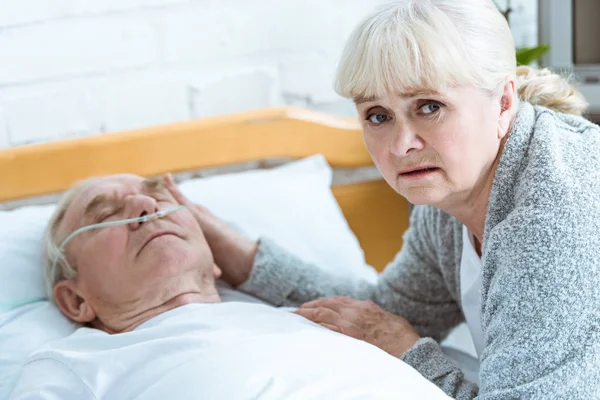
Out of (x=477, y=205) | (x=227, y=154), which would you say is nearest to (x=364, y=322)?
(x=477, y=205)

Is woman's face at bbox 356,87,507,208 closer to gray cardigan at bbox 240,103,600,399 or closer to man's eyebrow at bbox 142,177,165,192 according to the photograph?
gray cardigan at bbox 240,103,600,399

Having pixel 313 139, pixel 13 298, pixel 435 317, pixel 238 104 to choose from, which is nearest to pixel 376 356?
pixel 435 317

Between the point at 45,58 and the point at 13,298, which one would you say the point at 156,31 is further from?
the point at 13,298

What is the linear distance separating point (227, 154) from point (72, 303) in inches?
22.0

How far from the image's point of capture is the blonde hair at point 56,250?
1.51 meters

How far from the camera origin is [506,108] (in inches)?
50.2

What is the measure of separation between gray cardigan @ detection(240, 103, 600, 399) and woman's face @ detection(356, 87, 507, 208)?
4 cm

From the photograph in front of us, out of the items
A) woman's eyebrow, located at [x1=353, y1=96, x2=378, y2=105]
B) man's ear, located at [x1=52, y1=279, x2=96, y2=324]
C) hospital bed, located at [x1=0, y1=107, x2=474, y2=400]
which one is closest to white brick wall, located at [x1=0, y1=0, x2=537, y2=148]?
hospital bed, located at [x1=0, y1=107, x2=474, y2=400]

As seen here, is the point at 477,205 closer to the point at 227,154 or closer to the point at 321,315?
the point at 321,315

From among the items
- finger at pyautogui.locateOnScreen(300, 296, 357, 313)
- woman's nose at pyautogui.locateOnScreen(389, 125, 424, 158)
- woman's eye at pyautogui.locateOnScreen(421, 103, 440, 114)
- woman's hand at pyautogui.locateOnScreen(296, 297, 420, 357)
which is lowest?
woman's hand at pyautogui.locateOnScreen(296, 297, 420, 357)

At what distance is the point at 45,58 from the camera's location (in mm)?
1805

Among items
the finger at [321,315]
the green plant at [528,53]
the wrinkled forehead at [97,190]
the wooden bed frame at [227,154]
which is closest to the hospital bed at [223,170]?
the wooden bed frame at [227,154]

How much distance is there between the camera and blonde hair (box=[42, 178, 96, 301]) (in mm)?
1509

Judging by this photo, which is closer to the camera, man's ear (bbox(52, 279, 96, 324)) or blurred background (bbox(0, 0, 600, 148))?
man's ear (bbox(52, 279, 96, 324))
